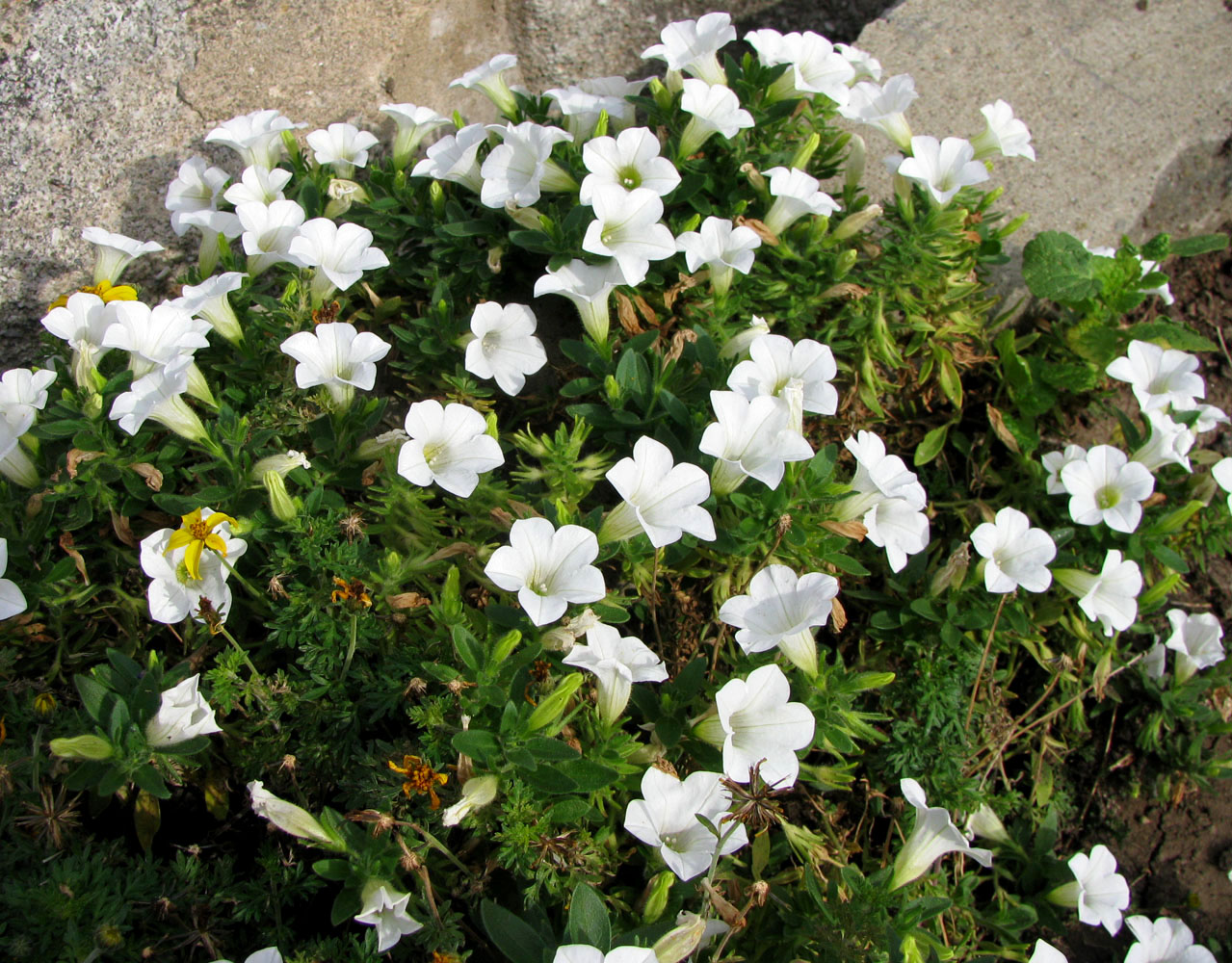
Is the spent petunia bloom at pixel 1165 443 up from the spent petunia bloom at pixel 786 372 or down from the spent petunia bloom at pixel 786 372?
down

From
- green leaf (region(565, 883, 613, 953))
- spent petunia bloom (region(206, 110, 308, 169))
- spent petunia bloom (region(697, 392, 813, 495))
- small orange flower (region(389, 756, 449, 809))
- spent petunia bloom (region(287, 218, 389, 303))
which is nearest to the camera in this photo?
green leaf (region(565, 883, 613, 953))

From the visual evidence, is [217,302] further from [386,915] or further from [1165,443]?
[1165,443]

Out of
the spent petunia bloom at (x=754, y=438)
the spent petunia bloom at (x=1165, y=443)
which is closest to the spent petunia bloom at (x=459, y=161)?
the spent petunia bloom at (x=754, y=438)

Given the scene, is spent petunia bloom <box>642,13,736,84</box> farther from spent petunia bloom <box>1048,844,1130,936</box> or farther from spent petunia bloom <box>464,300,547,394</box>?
spent petunia bloom <box>1048,844,1130,936</box>

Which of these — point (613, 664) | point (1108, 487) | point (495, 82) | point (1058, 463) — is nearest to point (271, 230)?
point (495, 82)

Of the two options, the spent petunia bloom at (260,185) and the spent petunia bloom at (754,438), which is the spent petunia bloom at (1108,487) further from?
the spent petunia bloom at (260,185)

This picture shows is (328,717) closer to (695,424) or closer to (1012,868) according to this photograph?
(695,424)

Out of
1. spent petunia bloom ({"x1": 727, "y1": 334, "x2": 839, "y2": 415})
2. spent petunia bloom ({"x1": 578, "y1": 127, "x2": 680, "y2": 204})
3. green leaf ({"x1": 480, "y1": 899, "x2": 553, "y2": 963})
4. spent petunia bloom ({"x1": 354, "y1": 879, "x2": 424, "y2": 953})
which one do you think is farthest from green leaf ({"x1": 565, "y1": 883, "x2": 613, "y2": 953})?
spent petunia bloom ({"x1": 578, "y1": 127, "x2": 680, "y2": 204})

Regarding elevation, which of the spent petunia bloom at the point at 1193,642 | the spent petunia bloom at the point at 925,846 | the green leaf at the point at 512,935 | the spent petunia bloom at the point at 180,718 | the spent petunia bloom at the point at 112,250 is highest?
the spent petunia bloom at the point at 112,250
